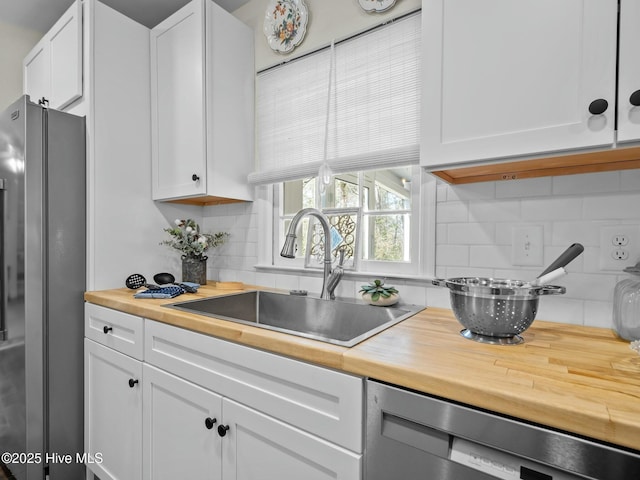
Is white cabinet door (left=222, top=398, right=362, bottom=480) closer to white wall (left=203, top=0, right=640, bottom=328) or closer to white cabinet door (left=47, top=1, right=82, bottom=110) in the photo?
white wall (left=203, top=0, right=640, bottom=328)

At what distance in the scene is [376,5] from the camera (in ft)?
4.89

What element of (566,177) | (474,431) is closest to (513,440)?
(474,431)

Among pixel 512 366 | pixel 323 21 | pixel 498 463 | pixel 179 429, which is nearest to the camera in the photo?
pixel 498 463

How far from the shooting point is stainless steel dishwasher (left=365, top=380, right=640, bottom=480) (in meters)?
0.54

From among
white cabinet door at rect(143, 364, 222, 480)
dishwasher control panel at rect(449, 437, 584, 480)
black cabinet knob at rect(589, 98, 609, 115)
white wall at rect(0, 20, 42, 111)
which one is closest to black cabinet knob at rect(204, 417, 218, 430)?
white cabinet door at rect(143, 364, 222, 480)

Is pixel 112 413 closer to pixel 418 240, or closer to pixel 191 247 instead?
pixel 191 247

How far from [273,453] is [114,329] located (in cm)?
99

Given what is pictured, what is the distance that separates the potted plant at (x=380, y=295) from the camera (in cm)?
133

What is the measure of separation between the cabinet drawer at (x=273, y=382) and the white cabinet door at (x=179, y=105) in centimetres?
86

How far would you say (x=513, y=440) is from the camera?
1.94 ft

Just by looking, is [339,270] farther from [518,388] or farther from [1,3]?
[1,3]

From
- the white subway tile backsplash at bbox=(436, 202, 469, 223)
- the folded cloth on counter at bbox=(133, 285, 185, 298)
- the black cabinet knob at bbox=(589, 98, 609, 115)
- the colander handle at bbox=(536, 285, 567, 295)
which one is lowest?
the folded cloth on counter at bbox=(133, 285, 185, 298)

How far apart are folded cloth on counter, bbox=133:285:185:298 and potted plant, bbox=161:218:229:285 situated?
35cm

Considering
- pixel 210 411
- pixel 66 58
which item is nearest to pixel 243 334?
pixel 210 411
